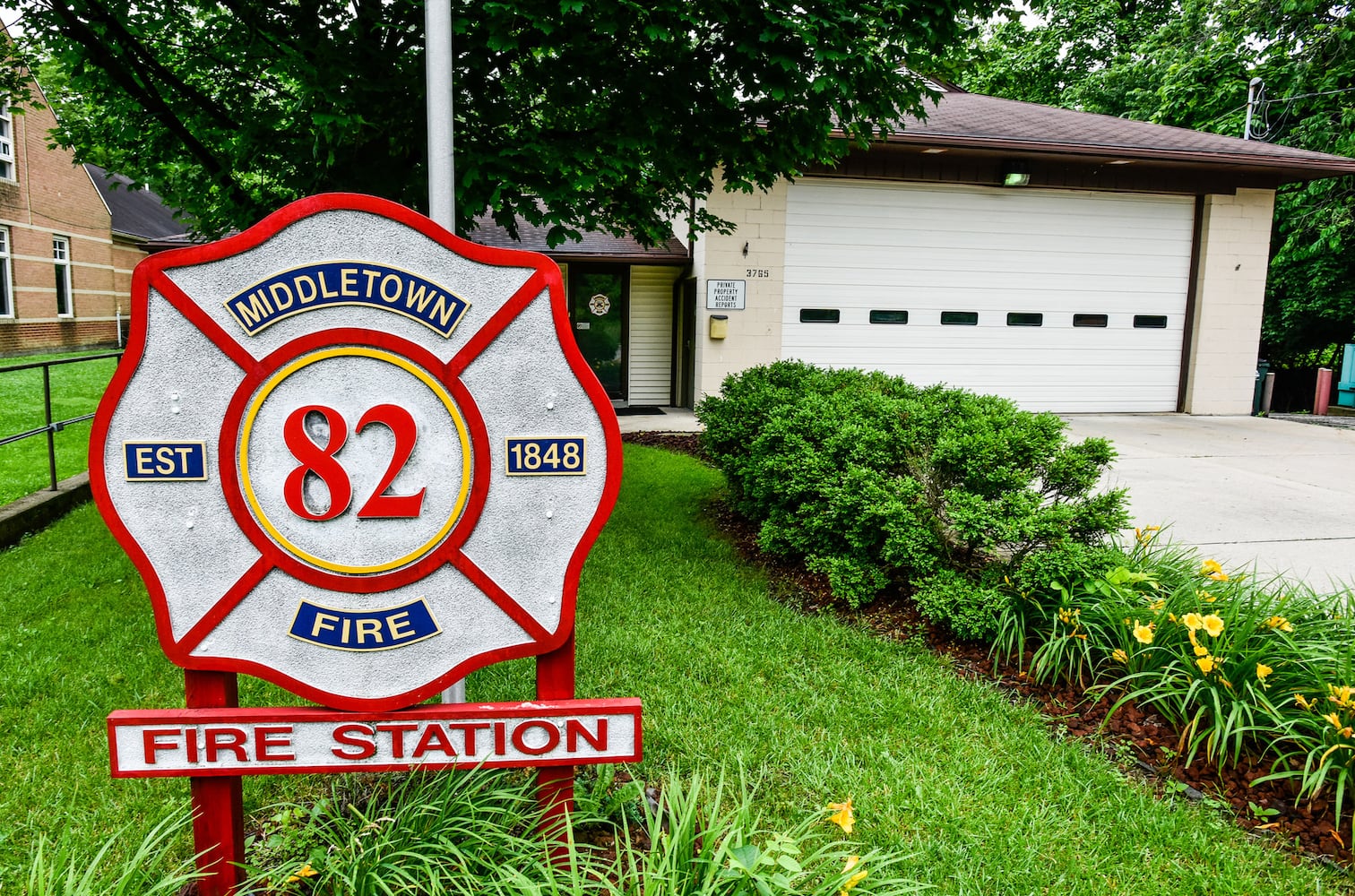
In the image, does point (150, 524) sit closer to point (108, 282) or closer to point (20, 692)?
point (20, 692)

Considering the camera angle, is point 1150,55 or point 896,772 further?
point 1150,55

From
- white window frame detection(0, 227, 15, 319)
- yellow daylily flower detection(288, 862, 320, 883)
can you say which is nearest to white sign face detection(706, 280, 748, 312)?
yellow daylily flower detection(288, 862, 320, 883)

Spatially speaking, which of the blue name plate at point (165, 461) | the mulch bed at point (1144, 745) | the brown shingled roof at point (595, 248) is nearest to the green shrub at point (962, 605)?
the mulch bed at point (1144, 745)

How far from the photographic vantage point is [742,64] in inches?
174

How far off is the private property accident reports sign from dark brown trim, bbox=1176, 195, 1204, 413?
1311 cm

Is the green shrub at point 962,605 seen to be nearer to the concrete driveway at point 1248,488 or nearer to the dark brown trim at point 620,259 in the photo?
the concrete driveway at point 1248,488

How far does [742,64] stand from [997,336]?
8616mm

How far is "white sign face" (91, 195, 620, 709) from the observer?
6.06 feet

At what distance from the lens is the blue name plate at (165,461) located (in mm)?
1842

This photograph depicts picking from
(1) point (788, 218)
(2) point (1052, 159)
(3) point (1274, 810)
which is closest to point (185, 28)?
(3) point (1274, 810)

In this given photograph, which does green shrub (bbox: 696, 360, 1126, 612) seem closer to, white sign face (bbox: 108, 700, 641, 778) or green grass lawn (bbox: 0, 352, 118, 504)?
white sign face (bbox: 108, 700, 641, 778)

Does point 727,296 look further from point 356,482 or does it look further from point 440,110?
point 356,482

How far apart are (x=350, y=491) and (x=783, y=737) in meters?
1.81

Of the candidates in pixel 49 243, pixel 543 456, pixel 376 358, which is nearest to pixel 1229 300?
pixel 543 456
